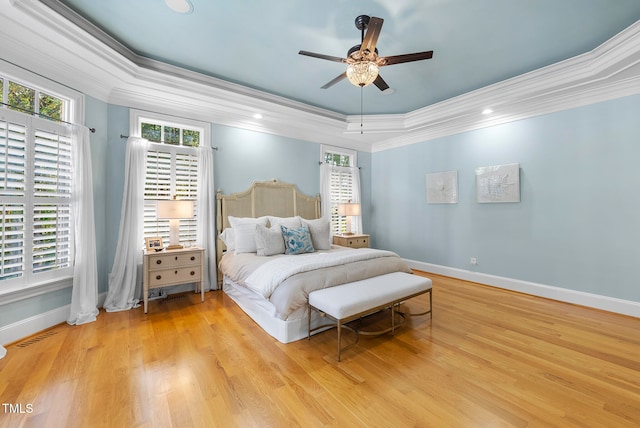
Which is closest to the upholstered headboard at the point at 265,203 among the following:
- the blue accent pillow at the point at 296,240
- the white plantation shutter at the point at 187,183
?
the white plantation shutter at the point at 187,183

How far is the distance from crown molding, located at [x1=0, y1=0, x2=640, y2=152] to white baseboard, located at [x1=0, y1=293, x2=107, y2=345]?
2.43 meters

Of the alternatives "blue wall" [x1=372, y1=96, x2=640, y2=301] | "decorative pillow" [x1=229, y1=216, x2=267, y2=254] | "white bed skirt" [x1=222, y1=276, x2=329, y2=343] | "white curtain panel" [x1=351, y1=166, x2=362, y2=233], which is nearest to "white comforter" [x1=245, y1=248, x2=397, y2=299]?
"white bed skirt" [x1=222, y1=276, x2=329, y2=343]

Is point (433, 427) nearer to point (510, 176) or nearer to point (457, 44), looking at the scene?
point (457, 44)

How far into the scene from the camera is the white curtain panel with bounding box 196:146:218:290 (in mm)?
3986

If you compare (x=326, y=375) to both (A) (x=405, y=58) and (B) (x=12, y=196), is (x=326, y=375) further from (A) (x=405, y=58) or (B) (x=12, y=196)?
(B) (x=12, y=196)

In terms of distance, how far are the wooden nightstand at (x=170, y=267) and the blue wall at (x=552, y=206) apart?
4085 mm

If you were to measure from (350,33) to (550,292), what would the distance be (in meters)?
4.25

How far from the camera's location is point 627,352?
7.69ft

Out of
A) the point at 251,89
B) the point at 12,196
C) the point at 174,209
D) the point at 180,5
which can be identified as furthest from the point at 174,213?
the point at 180,5

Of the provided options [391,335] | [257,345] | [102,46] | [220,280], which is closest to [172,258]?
[220,280]

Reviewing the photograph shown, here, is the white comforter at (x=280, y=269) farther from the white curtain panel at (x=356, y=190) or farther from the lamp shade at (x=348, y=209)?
the white curtain panel at (x=356, y=190)

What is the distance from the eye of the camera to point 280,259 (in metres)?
3.03

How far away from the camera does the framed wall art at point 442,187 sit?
4794mm

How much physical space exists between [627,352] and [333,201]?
437 cm
